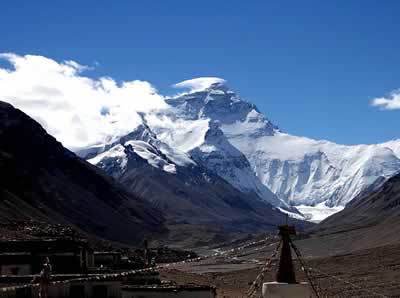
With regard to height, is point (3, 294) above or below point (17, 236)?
below

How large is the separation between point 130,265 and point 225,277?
83.0 meters

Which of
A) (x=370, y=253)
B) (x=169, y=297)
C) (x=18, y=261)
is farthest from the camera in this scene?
(x=370, y=253)

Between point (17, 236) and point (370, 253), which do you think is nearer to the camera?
point (17, 236)

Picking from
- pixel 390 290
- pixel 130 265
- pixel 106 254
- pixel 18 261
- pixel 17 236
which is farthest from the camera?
pixel 17 236

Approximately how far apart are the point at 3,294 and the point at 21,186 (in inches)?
6333

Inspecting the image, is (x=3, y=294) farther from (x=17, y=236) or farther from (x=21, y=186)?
(x=21, y=186)

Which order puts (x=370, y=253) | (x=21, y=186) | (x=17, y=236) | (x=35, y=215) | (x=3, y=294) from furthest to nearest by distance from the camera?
(x=21, y=186), (x=35, y=215), (x=370, y=253), (x=17, y=236), (x=3, y=294)

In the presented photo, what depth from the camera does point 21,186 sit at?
196m

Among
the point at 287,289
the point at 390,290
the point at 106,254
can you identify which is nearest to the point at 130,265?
the point at 106,254

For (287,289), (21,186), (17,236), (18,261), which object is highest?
(21,186)

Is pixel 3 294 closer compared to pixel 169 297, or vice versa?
pixel 169 297

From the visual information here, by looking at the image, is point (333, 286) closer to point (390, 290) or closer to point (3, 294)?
point (390, 290)

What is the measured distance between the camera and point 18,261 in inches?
1843

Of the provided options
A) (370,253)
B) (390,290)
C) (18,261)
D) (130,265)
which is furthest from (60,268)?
(370,253)
